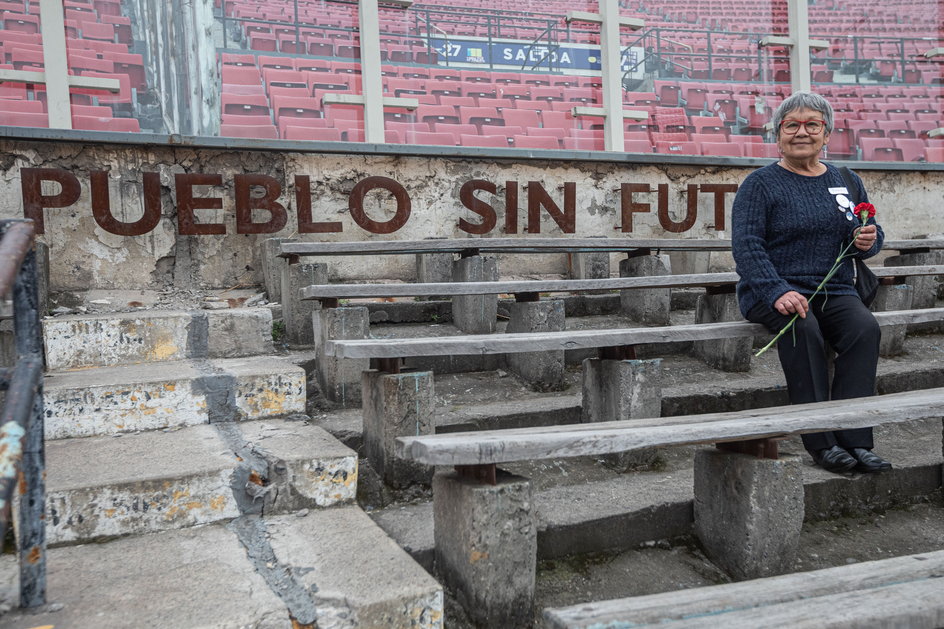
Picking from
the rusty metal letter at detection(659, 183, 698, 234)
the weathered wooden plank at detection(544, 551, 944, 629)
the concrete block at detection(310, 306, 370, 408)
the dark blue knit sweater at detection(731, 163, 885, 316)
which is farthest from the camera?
the rusty metal letter at detection(659, 183, 698, 234)

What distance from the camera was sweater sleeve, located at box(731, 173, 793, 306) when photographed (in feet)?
7.25

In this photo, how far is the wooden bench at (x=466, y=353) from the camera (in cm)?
198

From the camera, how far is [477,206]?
13.8ft

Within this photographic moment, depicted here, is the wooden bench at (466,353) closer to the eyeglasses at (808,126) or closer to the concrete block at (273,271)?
the eyeglasses at (808,126)

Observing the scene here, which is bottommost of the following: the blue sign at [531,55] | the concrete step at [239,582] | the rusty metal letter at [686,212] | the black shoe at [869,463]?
the black shoe at [869,463]

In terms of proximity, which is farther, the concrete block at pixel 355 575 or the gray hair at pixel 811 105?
the gray hair at pixel 811 105

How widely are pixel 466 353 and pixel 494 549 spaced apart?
69cm

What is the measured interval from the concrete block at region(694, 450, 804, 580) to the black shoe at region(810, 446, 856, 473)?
0.47 m

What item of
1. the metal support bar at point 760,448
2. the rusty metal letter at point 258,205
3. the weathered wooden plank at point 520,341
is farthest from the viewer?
the rusty metal letter at point 258,205

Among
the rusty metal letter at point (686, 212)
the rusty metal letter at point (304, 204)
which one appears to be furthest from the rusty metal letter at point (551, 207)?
the rusty metal letter at point (304, 204)

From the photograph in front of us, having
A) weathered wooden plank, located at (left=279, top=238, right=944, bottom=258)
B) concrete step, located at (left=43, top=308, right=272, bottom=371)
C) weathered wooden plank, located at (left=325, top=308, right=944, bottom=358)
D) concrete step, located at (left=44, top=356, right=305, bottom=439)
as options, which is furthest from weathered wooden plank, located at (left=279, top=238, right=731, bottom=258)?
weathered wooden plank, located at (left=325, top=308, right=944, bottom=358)

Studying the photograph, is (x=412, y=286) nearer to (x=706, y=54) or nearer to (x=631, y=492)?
(x=631, y=492)

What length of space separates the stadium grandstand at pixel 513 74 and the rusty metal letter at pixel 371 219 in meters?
0.36

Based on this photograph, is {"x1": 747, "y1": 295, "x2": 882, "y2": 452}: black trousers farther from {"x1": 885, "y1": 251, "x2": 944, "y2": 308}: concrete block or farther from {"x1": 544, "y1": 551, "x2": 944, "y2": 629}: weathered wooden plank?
{"x1": 885, "y1": 251, "x2": 944, "y2": 308}: concrete block
